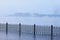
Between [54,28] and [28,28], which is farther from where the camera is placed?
[28,28]

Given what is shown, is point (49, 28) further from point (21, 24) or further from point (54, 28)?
point (21, 24)

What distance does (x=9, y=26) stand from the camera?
50.9 feet

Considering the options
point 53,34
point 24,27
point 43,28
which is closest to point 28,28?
point 24,27

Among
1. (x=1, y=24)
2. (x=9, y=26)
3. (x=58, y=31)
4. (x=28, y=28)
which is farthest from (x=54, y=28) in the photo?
(x=1, y=24)

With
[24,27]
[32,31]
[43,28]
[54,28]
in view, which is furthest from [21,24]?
[54,28]

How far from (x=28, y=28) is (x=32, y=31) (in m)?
0.50

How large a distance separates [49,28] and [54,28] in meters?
0.40

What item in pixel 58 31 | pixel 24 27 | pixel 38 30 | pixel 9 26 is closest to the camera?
pixel 58 31

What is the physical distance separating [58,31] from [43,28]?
4.05 feet

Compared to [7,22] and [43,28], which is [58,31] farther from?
[7,22]

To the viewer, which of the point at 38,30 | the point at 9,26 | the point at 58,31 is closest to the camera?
the point at 58,31

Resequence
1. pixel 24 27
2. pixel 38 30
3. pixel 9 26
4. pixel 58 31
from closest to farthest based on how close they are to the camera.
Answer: pixel 58 31
pixel 38 30
pixel 24 27
pixel 9 26

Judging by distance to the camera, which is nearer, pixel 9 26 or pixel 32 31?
pixel 32 31

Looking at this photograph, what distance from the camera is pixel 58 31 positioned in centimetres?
1263
